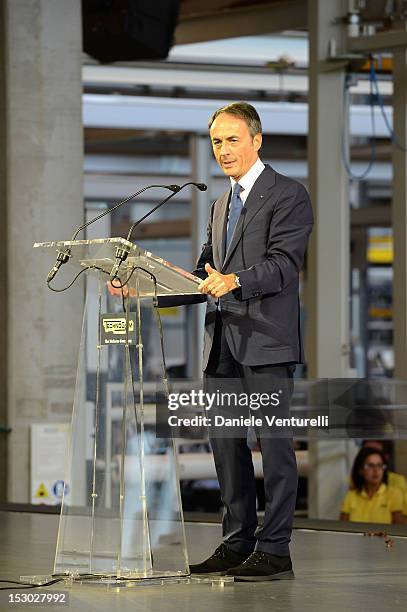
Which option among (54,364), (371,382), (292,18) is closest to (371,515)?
(371,382)

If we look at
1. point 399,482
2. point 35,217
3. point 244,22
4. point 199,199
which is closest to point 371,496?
point 399,482

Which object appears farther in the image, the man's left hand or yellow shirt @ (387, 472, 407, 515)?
yellow shirt @ (387, 472, 407, 515)

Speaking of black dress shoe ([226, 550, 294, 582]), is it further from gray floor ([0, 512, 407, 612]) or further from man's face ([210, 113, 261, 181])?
man's face ([210, 113, 261, 181])

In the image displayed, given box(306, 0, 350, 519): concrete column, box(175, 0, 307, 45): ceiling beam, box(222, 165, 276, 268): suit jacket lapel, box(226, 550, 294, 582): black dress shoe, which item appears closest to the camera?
box(226, 550, 294, 582): black dress shoe

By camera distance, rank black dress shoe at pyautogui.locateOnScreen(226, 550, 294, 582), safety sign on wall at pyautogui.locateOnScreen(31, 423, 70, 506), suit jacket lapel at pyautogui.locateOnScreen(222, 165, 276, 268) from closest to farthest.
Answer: black dress shoe at pyautogui.locateOnScreen(226, 550, 294, 582), suit jacket lapel at pyautogui.locateOnScreen(222, 165, 276, 268), safety sign on wall at pyautogui.locateOnScreen(31, 423, 70, 506)

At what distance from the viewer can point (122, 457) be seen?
379 centimetres

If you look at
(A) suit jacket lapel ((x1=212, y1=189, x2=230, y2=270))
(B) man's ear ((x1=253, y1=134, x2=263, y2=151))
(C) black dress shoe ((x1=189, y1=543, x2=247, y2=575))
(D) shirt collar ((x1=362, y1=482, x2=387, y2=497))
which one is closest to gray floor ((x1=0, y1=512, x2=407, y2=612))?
(C) black dress shoe ((x1=189, y1=543, x2=247, y2=575))

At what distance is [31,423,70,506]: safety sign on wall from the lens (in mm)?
7477

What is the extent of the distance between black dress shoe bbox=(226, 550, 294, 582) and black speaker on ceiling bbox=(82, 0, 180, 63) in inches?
238

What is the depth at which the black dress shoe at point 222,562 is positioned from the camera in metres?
3.98

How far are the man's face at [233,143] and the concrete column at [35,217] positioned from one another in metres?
3.61

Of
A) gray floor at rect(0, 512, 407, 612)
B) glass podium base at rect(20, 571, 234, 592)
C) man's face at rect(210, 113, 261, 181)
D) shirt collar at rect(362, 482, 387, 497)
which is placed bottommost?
shirt collar at rect(362, 482, 387, 497)

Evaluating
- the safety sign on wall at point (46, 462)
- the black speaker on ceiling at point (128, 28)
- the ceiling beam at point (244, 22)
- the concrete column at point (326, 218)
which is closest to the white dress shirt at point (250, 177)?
the safety sign on wall at point (46, 462)

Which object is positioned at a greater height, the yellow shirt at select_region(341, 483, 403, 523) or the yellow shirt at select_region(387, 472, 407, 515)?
the yellow shirt at select_region(387, 472, 407, 515)
